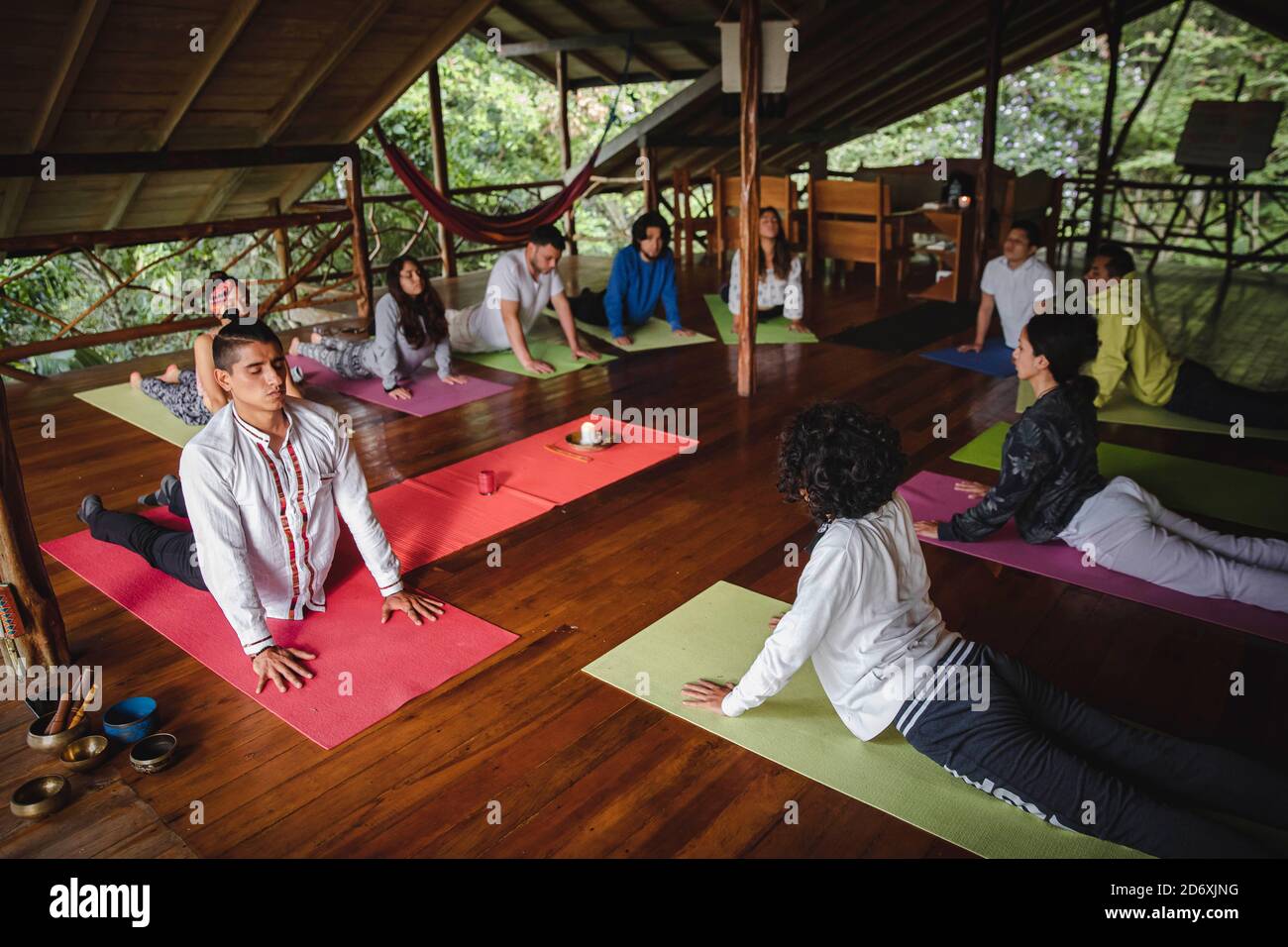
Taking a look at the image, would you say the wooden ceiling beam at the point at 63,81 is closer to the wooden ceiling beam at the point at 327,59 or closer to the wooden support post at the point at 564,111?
the wooden ceiling beam at the point at 327,59

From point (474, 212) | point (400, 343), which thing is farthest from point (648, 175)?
point (400, 343)

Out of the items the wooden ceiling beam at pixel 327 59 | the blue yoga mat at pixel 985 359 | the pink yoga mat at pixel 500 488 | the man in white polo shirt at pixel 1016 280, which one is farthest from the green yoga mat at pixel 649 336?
the wooden ceiling beam at pixel 327 59

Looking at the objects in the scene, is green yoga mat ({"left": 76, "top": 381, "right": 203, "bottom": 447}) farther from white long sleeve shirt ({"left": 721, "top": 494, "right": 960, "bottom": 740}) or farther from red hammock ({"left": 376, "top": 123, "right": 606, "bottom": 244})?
white long sleeve shirt ({"left": 721, "top": 494, "right": 960, "bottom": 740})

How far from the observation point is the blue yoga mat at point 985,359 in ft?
15.5

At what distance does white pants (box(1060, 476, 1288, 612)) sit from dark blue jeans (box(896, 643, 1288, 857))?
37.7 inches

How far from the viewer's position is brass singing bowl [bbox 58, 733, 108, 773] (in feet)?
6.48

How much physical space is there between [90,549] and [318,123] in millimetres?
3743

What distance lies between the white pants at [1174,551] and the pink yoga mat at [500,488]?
1607 millimetres

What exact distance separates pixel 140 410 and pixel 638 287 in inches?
109

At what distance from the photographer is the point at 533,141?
11375 mm

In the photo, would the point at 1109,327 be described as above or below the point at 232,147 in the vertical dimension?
below

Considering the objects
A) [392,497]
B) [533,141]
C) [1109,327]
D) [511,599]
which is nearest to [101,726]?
[511,599]

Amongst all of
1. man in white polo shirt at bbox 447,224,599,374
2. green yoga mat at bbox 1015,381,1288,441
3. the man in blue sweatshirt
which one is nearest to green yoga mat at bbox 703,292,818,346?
the man in blue sweatshirt
